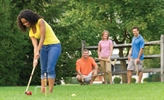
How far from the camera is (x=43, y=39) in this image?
1031 centimetres

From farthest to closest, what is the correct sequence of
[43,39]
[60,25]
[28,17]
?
1. [60,25]
2. [43,39]
3. [28,17]

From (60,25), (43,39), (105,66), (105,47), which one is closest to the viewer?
(43,39)

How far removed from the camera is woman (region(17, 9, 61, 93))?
1021 centimetres

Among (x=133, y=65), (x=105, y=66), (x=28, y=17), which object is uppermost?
(x=28, y=17)

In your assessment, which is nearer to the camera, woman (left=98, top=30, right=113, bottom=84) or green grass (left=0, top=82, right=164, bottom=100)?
green grass (left=0, top=82, right=164, bottom=100)

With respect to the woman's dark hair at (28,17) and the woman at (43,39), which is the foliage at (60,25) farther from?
the woman's dark hair at (28,17)

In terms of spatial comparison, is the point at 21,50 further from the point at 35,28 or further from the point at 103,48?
the point at 35,28

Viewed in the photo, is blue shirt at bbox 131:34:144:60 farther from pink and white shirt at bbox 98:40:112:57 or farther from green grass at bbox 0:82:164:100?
green grass at bbox 0:82:164:100

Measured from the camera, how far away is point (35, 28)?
413 inches

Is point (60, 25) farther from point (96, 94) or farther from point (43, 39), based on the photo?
point (43, 39)

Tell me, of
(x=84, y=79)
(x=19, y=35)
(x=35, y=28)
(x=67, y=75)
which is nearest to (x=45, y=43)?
(x=35, y=28)

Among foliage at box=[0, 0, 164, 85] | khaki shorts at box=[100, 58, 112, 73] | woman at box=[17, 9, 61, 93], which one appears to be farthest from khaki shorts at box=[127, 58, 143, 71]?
woman at box=[17, 9, 61, 93]

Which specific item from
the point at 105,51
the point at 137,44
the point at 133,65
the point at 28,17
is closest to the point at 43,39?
the point at 28,17

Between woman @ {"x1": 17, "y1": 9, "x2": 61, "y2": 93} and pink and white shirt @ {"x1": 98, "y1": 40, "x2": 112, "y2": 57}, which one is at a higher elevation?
woman @ {"x1": 17, "y1": 9, "x2": 61, "y2": 93}
